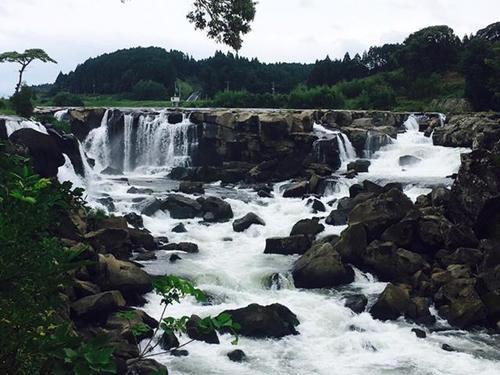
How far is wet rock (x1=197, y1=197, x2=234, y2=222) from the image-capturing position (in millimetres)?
25280

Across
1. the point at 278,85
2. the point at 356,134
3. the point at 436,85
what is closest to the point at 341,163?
the point at 356,134

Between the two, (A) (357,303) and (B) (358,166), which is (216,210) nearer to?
(A) (357,303)

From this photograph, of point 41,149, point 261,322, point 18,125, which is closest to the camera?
point 261,322

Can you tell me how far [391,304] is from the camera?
1490 cm

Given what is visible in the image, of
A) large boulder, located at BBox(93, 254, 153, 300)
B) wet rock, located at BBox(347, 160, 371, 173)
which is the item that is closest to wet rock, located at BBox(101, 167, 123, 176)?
wet rock, located at BBox(347, 160, 371, 173)

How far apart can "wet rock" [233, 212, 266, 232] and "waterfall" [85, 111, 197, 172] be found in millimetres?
16773

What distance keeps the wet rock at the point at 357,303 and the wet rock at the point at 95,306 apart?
20.7 ft

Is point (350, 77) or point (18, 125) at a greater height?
point (350, 77)

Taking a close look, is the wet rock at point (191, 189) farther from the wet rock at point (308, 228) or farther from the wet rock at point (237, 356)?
the wet rock at point (237, 356)

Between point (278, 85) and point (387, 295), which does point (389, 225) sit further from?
point (278, 85)

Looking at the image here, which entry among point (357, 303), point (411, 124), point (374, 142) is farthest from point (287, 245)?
point (411, 124)

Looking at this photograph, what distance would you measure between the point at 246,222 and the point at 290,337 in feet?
34.0

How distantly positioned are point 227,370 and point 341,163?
26486mm

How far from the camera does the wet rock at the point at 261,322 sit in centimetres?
1343
